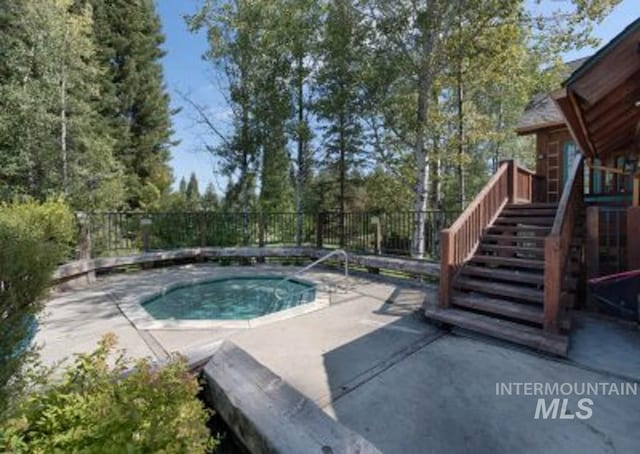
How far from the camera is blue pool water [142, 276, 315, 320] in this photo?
210 inches

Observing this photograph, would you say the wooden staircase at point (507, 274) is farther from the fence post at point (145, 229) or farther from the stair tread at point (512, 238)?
the fence post at point (145, 229)

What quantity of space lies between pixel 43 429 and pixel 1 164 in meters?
10.1

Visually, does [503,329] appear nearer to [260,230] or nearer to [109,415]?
[109,415]

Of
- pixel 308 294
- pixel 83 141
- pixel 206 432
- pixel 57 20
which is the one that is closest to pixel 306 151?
pixel 308 294

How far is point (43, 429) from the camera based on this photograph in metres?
1.47

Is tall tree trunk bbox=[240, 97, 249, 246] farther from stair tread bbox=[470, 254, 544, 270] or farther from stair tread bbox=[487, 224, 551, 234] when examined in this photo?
stair tread bbox=[470, 254, 544, 270]

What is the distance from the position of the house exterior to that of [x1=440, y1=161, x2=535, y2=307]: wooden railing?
0.01 meters

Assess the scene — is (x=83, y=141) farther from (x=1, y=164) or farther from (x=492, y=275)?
(x=492, y=275)

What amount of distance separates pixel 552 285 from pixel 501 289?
732 millimetres

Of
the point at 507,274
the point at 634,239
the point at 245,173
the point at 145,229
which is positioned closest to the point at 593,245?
the point at 634,239

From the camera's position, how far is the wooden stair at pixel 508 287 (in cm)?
354

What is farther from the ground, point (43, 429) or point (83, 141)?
point (83, 141)

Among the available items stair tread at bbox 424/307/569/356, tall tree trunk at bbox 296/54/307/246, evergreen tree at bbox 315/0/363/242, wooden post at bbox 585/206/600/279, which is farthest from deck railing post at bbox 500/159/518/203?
tall tree trunk at bbox 296/54/307/246

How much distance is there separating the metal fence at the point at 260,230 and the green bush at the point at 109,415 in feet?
20.1
